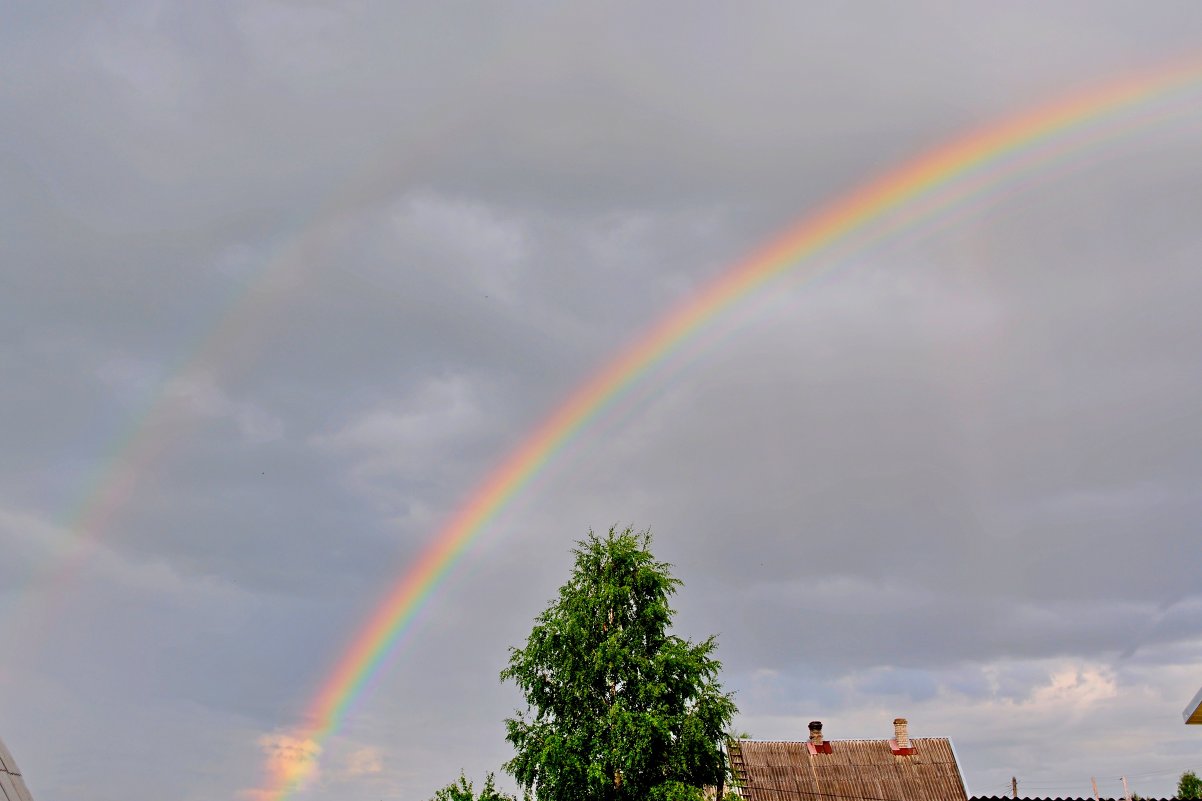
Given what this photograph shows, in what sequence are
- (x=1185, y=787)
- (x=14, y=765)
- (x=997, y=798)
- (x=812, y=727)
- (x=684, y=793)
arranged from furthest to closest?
(x=1185, y=787)
(x=812, y=727)
(x=997, y=798)
(x=684, y=793)
(x=14, y=765)

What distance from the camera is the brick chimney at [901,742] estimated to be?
124ft

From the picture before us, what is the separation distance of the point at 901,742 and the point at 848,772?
9.36ft

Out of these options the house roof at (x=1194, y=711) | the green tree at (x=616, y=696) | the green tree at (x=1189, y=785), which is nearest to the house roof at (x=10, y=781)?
the house roof at (x=1194, y=711)

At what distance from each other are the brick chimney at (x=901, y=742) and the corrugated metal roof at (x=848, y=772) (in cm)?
16

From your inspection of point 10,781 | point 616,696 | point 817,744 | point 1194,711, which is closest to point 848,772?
point 817,744

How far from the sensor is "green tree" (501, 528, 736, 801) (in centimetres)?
2780

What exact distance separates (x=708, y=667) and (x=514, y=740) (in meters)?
6.40

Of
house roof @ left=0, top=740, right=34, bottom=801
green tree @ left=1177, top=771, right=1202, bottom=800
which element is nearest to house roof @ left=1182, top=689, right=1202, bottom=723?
house roof @ left=0, top=740, right=34, bottom=801

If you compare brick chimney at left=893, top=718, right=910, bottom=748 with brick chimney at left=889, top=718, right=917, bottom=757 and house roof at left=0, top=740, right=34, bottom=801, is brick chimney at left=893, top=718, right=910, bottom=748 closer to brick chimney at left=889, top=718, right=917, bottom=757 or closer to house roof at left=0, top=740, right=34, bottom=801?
brick chimney at left=889, top=718, right=917, bottom=757

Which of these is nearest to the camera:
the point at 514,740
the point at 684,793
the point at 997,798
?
the point at 684,793

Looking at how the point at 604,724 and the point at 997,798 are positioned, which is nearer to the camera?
the point at 604,724

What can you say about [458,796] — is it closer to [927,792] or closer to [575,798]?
[575,798]

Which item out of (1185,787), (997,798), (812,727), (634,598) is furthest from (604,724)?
(1185,787)

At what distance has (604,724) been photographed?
92.3 ft
